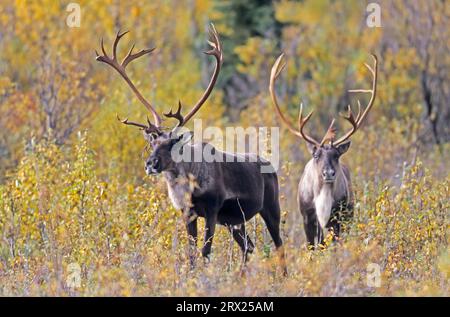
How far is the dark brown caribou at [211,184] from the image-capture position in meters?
10.7

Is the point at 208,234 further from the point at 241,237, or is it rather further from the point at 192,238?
the point at 241,237

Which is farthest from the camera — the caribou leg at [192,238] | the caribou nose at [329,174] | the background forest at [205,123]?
the caribou nose at [329,174]

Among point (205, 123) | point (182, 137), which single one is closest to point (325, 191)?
point (182, 137)

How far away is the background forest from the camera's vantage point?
9.66 meters

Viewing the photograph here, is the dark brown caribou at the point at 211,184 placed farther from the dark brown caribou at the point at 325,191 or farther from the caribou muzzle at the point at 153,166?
the dark brown caribou at the point at 325,191

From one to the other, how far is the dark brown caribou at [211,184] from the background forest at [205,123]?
0.65 feet

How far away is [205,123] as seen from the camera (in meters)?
20.3

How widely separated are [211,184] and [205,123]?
9255 mm

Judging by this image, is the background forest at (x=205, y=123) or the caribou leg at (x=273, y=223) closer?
the background forest at (x=205, y=123)

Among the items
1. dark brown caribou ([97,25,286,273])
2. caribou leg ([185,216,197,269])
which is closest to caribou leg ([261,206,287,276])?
dark brown caribou ([97,25,286,273])

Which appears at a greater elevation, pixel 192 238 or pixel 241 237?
pixel 192 238

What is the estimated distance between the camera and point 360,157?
1764cm

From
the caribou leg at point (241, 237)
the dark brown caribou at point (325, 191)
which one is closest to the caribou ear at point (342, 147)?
the dark brown caribou at point (325, 191)

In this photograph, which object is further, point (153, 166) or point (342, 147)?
point (342, 147)
